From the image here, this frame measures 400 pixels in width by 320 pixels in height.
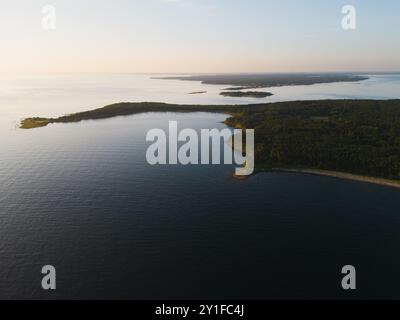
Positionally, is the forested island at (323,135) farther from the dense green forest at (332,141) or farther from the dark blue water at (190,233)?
the dark blue water at (190,233)

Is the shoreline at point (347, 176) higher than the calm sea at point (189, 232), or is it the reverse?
the shoreline at point (347, 176)

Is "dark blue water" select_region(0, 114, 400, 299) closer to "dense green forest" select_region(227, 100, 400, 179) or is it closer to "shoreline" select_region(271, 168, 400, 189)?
"shoreline" select_region(271, 168, 400, 189)

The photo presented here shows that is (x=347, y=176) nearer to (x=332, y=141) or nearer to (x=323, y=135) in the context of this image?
(x=332, y=141)

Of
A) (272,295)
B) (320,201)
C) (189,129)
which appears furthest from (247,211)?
(189,129)

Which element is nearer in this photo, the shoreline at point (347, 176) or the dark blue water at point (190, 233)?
the dark blue water at point (190, 233)

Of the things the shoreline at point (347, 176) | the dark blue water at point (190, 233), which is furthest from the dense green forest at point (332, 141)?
the dark blue water at point (190, 233)

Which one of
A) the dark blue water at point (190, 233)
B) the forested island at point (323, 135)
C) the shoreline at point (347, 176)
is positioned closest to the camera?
the dark blue water at point (190, 233)
